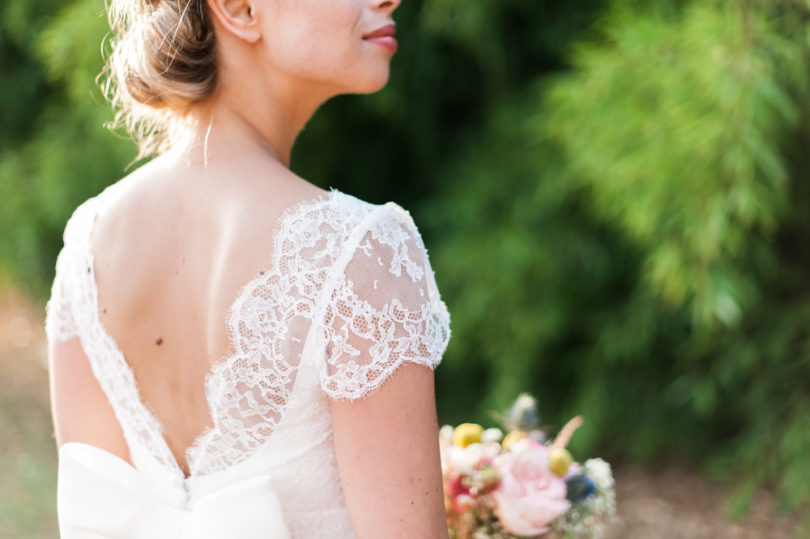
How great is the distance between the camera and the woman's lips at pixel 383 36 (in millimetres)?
1198

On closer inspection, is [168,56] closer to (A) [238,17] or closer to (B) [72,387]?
(A) [238,17]

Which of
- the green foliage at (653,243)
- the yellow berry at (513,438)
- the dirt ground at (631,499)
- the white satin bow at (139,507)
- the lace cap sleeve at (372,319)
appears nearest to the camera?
the lace cap sleeve at (372,319)

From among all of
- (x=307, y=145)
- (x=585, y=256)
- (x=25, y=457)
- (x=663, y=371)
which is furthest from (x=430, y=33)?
(x=25, y=457)

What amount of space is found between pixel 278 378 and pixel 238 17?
19.9 inches

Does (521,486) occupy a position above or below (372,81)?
below

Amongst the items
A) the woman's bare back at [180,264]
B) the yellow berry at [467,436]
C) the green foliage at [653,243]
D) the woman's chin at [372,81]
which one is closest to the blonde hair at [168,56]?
the woman's bare back at [180,264]

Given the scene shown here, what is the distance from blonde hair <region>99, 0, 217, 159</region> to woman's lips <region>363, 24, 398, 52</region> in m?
0.23

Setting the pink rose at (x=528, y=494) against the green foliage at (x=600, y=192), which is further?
the green foliage at (x=600, y=192)

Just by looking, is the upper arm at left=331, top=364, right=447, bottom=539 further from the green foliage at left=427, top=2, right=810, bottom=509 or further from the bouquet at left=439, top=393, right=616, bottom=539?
the green foliage at left=427, top=2, right=810, bottom=509

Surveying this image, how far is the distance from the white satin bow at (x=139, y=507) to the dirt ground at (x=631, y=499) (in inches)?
107

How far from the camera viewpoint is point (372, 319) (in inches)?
39.2

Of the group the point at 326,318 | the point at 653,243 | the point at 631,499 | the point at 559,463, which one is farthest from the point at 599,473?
the point at 631,499

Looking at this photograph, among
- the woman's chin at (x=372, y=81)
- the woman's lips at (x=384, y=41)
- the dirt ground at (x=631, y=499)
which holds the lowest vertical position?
the dirt ground at (x=631, y=499)

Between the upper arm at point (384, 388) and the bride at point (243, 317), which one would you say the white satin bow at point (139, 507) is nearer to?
the bride at point (243, 317)
